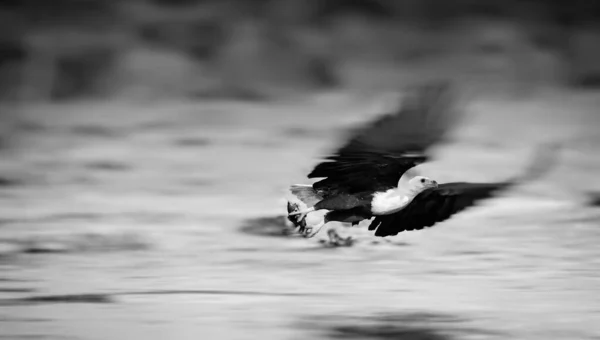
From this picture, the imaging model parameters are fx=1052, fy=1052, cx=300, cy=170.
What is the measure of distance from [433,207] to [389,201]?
0.91 m

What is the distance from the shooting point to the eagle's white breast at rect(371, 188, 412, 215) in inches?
490

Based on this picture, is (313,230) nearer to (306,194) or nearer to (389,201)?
(306,194)

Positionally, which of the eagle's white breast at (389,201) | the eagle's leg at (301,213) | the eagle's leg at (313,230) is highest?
the eagle's white breast at (389,201)

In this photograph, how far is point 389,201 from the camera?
12523mm

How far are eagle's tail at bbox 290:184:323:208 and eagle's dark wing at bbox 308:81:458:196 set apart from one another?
10 cm

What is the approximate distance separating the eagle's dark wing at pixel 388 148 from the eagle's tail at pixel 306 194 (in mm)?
103

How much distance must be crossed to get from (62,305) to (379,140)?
427 inches

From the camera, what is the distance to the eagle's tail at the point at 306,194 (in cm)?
1259

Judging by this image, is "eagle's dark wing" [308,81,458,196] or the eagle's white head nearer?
"eagle's dark wing" [308,81,458,196]

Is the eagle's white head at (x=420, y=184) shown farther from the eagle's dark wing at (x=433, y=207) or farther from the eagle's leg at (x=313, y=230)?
the eagle's leg at (x=313, y=230)

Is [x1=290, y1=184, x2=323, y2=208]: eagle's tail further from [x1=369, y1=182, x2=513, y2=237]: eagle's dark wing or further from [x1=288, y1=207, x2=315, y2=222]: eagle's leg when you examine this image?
[x1=369, y1=182, x2=513, y2=237]: eagle's dark wing

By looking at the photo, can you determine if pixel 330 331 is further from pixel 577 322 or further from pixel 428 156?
pixel 428 156

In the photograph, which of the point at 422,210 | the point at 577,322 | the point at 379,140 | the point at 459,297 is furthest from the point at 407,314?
the point at 379,140

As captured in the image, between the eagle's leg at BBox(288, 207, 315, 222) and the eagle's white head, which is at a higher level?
the eagle's white head
